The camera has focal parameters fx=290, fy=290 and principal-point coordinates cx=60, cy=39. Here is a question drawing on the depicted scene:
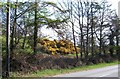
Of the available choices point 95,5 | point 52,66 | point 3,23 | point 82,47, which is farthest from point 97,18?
point 3,23

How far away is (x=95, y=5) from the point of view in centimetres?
5484

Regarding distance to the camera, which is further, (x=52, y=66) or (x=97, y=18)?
(x=97, y=18)

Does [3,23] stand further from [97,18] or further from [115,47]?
[115,47]

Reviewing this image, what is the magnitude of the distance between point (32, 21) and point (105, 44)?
3770 centimetres

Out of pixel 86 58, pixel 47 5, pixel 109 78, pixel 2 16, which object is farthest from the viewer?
pixel 86 58

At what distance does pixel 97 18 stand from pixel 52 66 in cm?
2507

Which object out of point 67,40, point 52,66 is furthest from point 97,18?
point 52,66

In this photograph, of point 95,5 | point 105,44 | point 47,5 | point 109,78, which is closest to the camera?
point 109,78

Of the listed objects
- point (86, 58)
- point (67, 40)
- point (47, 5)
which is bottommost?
point (86, 58)

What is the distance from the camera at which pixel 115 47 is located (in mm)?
68312

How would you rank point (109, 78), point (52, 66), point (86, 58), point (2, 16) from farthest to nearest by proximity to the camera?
point (86, 58) < point (52, 66) < point (2, 16) < point (109, 78)

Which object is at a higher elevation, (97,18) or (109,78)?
(97,18)

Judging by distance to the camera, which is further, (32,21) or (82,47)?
(82,47)

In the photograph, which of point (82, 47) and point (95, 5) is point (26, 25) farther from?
point (95, 5)
